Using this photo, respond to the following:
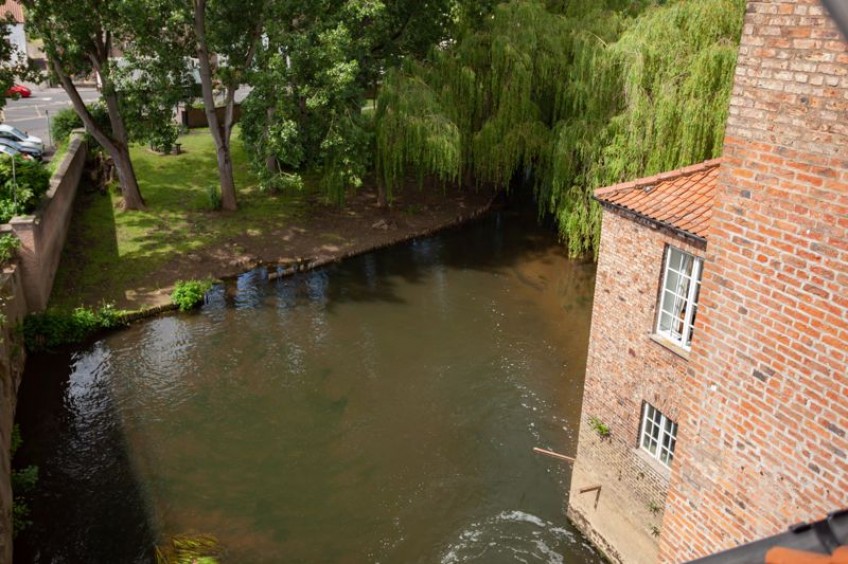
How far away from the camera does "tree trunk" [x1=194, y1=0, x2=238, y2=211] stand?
72.1 feet

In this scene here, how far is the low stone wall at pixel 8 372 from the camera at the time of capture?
11.6 m

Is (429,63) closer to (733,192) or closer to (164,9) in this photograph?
(164,9)

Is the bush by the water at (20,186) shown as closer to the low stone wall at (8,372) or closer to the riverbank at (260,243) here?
the low stone wall at (8,372)

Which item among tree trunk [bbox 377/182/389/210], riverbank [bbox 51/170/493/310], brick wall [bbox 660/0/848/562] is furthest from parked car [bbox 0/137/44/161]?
brick wall [bbox 660/0/848/562]

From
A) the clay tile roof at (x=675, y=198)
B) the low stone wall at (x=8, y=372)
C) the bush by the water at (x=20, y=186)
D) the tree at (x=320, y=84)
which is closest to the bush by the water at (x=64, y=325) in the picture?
the low stone wall at (x=8, y=372)

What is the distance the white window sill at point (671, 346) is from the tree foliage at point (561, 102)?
30.7ft

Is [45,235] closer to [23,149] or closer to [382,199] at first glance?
[23,149]

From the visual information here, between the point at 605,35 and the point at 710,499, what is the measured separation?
18492mm

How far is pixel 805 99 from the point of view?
5.01m

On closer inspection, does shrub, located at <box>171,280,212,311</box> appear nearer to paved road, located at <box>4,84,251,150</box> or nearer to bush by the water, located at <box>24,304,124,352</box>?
bush by the water, located at <box>24,304,124,352</box>

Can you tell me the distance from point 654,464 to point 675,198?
13.0 ft

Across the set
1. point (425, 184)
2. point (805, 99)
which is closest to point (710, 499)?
point (805, 99)

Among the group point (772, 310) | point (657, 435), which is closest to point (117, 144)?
point (657, 435)

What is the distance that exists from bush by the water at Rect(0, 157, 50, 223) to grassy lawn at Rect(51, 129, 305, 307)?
2.39 m
